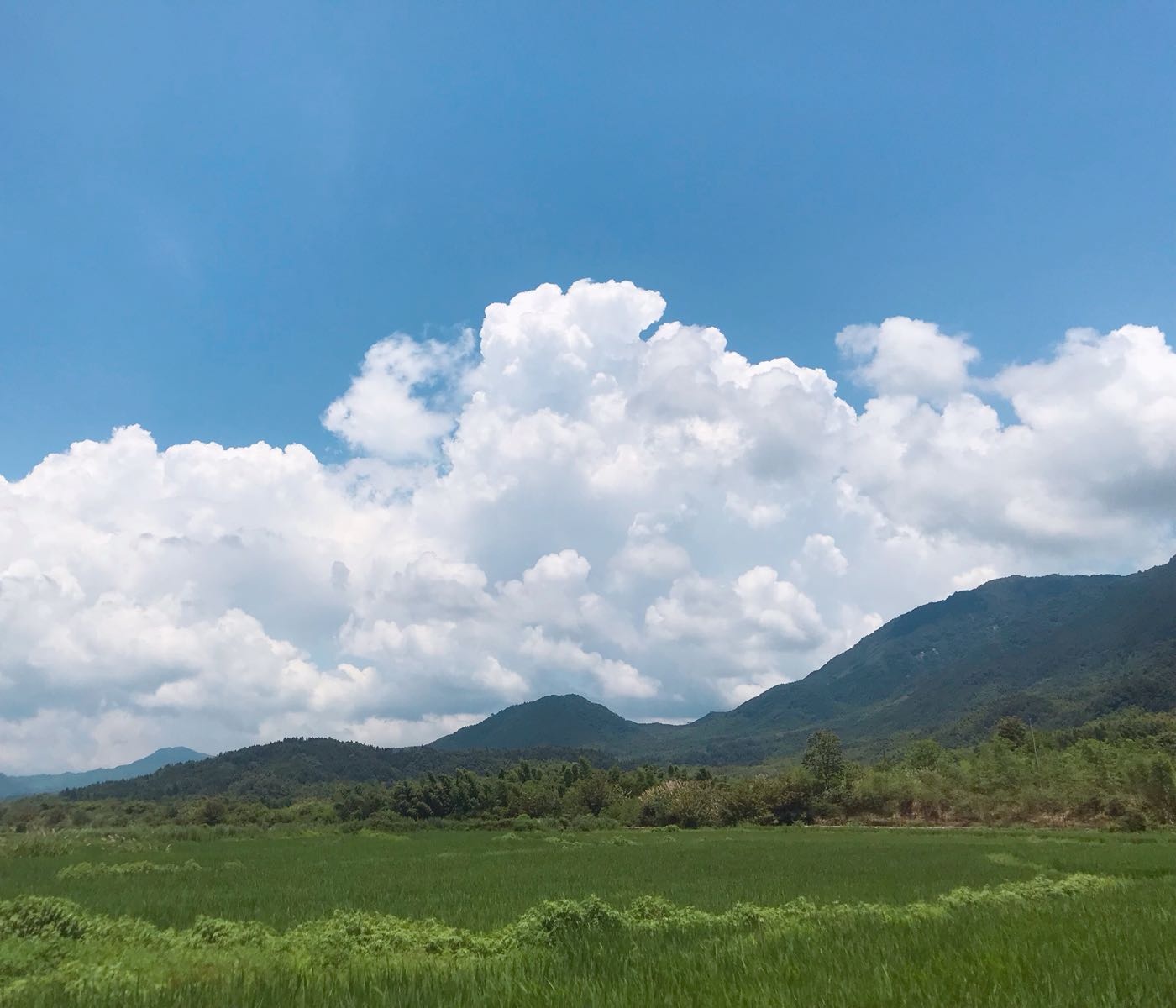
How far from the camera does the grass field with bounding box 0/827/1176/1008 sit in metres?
6.80

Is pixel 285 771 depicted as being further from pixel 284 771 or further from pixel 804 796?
pixel 804 796

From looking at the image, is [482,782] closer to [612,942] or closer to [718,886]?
[718,886]

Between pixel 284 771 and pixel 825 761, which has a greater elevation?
pixel 825 761

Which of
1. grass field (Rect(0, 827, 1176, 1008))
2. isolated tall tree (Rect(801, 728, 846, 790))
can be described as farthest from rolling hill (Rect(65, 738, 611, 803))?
grass field (Rect(0, 827, 1176, 1008))

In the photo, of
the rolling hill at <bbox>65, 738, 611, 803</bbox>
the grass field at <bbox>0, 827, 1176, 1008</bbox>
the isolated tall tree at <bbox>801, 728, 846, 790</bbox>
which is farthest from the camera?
the rolling hill at <bbox>65, 738, 611, 803</bbox>

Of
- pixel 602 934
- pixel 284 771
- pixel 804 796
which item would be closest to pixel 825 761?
pixel 804 796

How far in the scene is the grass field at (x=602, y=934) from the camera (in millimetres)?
6801

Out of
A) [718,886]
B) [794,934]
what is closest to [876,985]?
[794,934]

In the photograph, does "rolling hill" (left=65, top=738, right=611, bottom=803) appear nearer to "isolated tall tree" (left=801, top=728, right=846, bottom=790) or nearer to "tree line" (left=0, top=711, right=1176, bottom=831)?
"tree line" (left=0, top=711, right=1176, bottom=831)

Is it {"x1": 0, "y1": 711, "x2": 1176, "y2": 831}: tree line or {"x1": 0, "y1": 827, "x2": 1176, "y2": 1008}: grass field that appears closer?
{"x1": 0, "y1": 827, "x2": 1176, "y2": 1008}: grass field

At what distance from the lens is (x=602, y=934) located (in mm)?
10570

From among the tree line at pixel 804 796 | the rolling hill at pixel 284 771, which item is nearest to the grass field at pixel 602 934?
the tree line at pixel 804 796

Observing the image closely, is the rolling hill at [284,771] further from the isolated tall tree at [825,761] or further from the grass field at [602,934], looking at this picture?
the grass field at [602,934]

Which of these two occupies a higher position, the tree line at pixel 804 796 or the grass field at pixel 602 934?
the grass field at pixel 602 934
